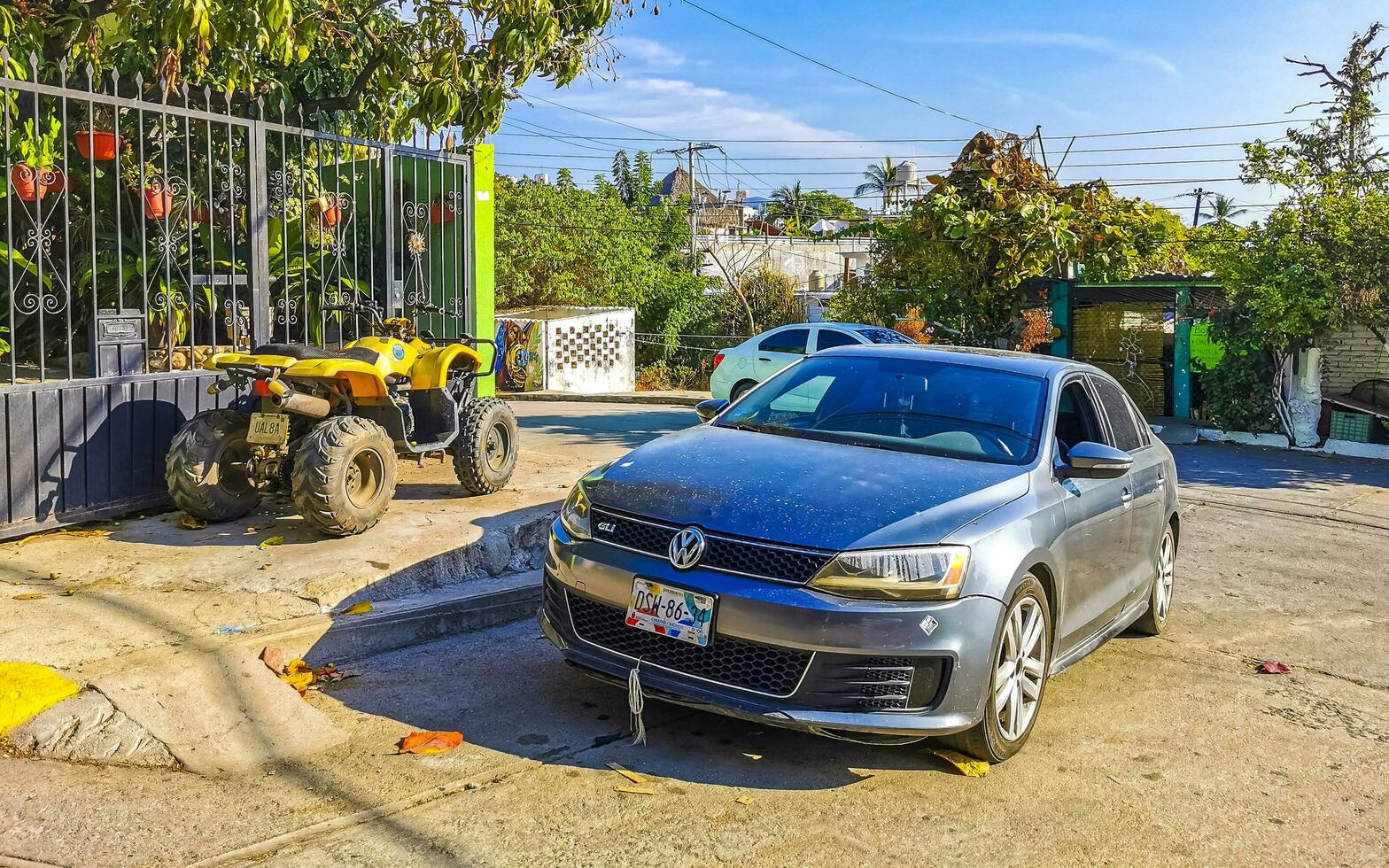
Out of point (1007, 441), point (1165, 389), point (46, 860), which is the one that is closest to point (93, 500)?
point (46, 860)

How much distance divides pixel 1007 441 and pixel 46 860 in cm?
396

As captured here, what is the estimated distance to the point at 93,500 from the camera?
752cm

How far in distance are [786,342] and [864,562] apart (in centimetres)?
1365

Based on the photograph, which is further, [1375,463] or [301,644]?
[1375,463]

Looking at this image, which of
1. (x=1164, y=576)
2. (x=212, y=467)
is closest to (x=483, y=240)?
(x=212, y=467)

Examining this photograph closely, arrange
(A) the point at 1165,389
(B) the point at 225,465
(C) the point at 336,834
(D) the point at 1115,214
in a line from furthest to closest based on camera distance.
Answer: (A) the point at 1165,389, (D) the point at 1115,214, (B) the point at 225,465, (C) the point at 336,834

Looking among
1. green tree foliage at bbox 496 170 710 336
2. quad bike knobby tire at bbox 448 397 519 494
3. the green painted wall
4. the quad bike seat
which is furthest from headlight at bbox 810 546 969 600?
green tree foliage at bbox 496 170 710 336

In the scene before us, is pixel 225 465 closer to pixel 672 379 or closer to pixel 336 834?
pixel 336 834

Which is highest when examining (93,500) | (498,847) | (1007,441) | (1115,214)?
(1115,214)

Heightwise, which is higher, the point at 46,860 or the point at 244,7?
the point at 244,7

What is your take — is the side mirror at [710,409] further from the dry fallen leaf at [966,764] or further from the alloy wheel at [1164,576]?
the alloy wheel at [1164,576]

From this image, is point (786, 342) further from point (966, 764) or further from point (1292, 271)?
point (966, 764)

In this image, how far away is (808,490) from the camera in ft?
15.2

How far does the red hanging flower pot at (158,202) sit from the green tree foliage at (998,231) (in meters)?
11.3
